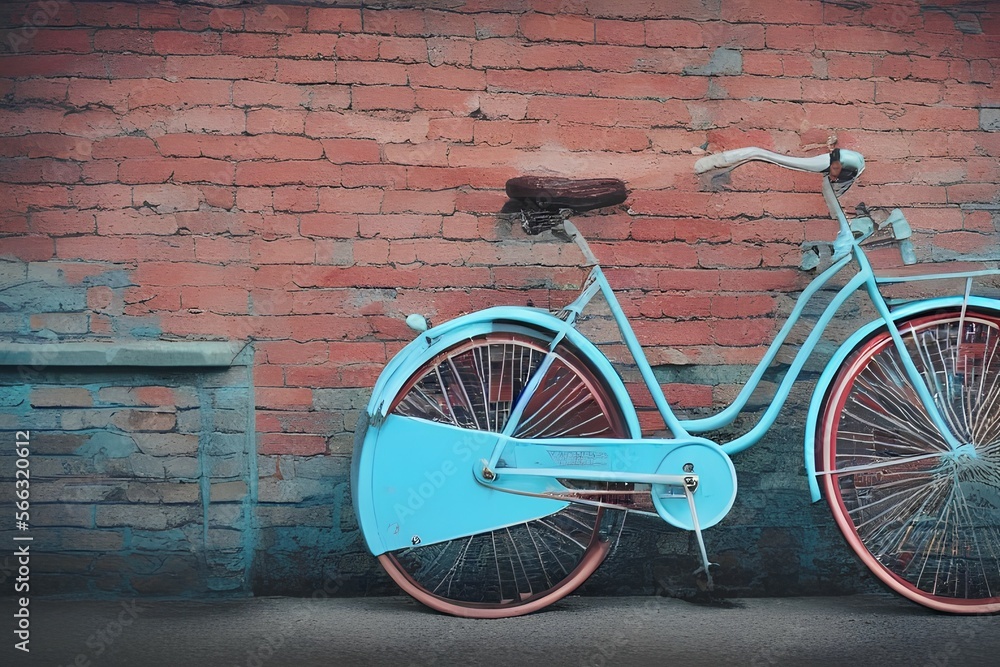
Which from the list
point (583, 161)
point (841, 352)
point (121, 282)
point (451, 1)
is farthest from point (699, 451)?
point (121, 282)

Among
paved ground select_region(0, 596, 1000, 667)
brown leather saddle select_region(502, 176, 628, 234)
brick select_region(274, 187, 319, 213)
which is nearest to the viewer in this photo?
paved ground select_region(0, 596, 1000, 667)

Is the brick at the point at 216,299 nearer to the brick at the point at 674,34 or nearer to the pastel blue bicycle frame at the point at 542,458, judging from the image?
the pastel blue bicycle frame at the point at 542,458

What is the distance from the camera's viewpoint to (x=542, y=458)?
295 cm

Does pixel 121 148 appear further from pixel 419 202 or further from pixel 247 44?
pixel 419 202

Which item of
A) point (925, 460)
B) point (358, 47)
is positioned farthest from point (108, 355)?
point (925, 460)

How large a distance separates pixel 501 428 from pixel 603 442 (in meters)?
0.45

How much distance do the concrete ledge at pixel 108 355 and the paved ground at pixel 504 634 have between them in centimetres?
87

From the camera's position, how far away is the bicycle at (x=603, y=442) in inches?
116

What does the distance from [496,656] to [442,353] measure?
99cm

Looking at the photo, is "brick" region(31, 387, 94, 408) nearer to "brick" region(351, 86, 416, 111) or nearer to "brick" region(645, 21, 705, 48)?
"brick" region(351, 86, 416, 111)

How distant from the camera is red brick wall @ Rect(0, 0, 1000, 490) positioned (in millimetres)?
3279

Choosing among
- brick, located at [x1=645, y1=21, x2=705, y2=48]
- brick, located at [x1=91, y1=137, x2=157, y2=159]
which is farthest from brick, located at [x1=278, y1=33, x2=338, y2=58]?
brick, located at [x1=645, y1=21, x2=705, y2=48]

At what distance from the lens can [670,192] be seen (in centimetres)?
342

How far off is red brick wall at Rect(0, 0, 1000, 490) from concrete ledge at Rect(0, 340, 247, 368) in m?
0.09
